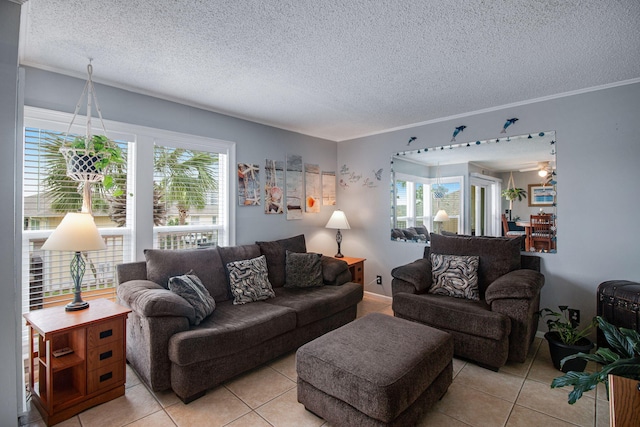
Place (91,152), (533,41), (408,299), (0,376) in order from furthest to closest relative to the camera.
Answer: (408,299) < (91,152) < (533,41) < (0,376)

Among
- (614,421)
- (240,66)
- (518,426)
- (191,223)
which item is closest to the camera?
(614,421)

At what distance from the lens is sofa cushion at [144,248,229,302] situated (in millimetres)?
2658

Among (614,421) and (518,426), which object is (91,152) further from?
(518,426)

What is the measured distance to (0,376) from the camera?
1.61m

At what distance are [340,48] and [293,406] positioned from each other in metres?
2.43

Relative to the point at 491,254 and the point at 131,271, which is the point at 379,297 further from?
the point at 131,271

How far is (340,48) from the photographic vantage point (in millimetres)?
2146

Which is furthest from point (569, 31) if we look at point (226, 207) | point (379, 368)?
point (226, 207)

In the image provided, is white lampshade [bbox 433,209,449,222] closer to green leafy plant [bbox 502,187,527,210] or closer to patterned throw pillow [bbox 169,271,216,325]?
green leafy plant [bbox 502,187,527,210]

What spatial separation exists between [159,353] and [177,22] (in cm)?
210

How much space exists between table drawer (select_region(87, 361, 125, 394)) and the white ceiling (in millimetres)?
2164

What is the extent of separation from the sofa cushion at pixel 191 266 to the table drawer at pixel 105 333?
550mm

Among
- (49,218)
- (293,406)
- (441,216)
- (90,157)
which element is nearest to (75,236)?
(90,157)

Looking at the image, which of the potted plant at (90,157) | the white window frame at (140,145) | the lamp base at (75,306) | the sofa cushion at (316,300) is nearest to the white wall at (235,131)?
the white window frame at (140,145)
